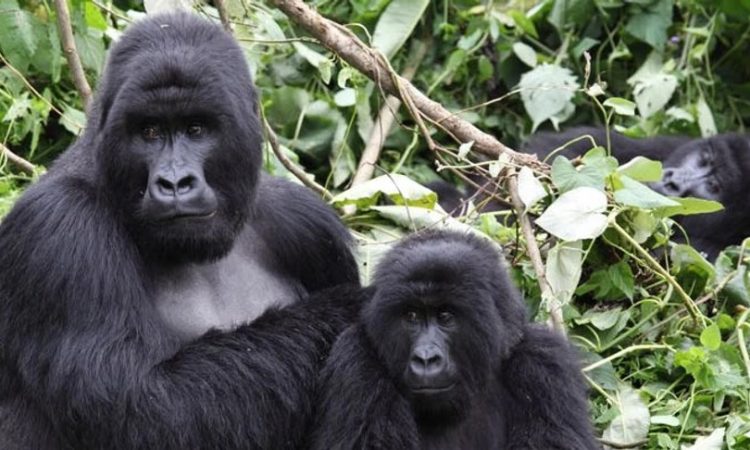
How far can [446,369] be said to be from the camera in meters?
4.09

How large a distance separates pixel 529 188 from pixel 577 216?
21cm

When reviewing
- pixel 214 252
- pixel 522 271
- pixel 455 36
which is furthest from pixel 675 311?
pixel 455 36

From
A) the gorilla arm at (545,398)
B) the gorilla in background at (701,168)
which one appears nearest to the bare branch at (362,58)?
the gorilla arm at (545,398)

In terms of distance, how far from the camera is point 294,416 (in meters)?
4.34

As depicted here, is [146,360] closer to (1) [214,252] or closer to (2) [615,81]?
(1) [214,252]

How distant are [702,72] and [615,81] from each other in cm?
47

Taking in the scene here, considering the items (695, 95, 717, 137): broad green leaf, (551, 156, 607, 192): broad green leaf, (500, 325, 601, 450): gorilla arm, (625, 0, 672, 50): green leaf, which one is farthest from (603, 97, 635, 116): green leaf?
(695, 95, 717, 137): broad green leaf

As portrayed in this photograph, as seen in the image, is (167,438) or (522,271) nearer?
(167,438)

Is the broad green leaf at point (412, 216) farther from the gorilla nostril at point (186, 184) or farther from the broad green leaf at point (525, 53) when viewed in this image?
the broad green leaf at point (525, 53)

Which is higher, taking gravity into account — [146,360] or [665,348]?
[146,360]

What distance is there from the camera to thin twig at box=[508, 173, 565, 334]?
4727mm

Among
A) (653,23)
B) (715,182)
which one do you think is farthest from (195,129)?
Result: (715,182)

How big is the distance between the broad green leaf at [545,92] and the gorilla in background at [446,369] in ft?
10.5

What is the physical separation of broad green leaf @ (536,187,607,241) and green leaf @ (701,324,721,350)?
513 mm
